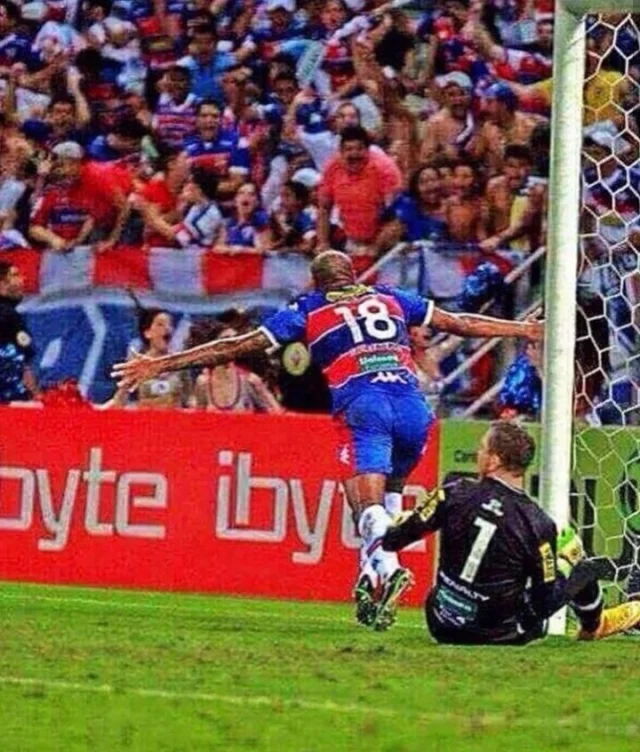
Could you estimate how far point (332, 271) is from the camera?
38.9 ft

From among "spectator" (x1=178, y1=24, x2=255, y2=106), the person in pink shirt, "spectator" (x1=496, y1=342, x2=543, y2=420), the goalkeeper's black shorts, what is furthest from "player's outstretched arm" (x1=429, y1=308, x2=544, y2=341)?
"spectator" (x1=178, y1=24, x2=255, y2=106)

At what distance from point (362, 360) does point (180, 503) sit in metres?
3.18

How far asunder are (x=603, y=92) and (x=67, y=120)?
235 inches

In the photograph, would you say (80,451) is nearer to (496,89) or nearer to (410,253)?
(410,253)

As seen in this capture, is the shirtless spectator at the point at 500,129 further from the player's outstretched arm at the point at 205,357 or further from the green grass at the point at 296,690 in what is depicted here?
the green grass at the point at 296,690

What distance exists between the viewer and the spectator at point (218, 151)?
17.4m

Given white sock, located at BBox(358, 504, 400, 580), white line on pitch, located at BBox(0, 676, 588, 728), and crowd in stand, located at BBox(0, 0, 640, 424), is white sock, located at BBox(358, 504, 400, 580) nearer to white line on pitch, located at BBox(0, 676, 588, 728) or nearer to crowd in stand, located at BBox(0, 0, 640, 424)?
white line on pitch, located at BBox(0, 676, 588, 728)

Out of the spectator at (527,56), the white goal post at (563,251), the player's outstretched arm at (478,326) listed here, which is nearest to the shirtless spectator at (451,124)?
the spectator at (527,56)

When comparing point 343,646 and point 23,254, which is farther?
point 23,254

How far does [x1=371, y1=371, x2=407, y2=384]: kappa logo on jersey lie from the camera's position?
461 inches

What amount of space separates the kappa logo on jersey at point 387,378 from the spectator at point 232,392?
12.3 ft

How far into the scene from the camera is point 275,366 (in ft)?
51.4

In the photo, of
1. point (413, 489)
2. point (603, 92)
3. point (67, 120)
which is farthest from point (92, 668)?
point (67, 120)

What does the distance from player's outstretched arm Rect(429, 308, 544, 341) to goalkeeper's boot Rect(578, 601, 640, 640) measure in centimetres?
201
